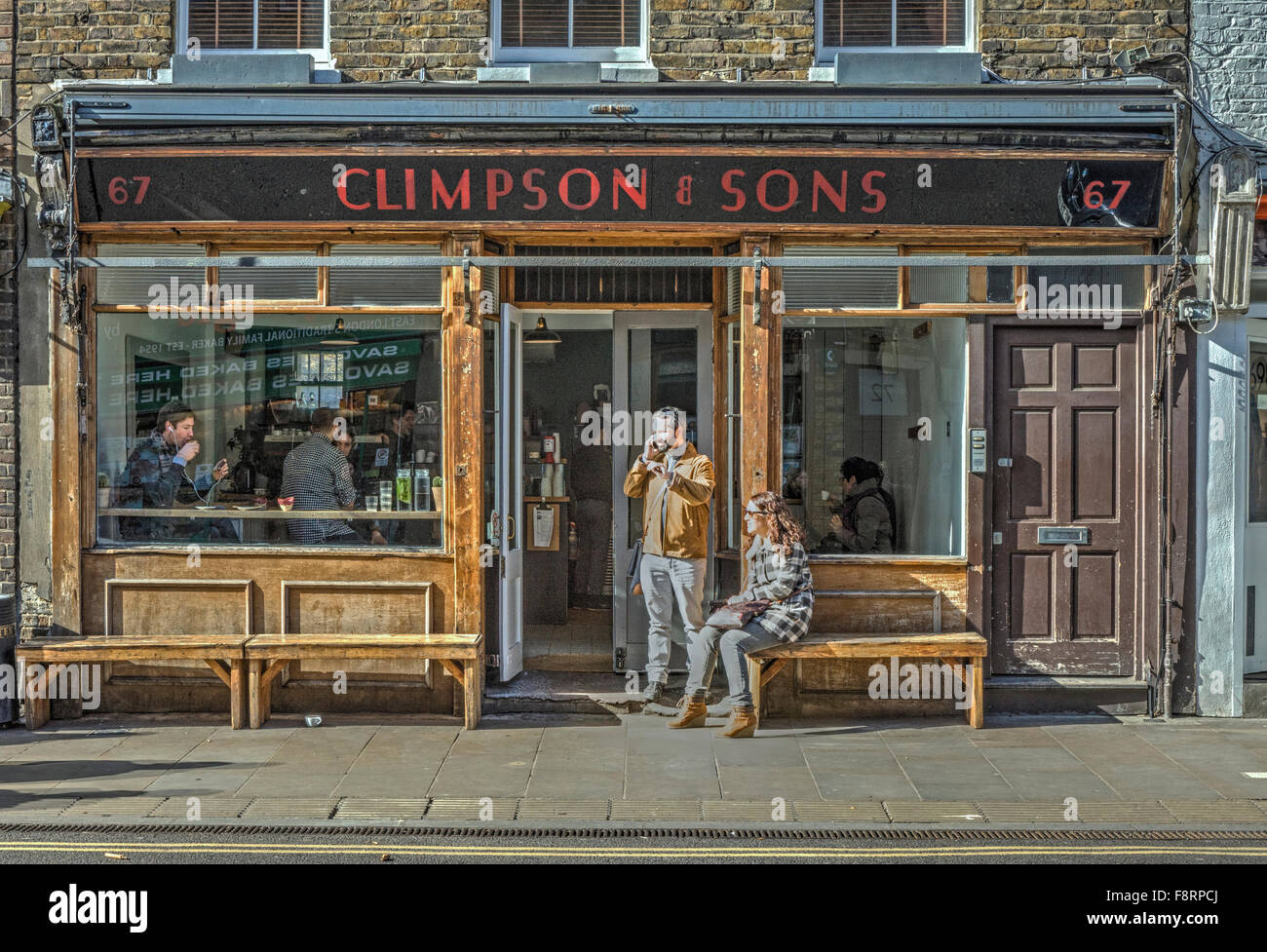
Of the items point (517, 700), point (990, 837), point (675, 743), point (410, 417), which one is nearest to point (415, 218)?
point (410, 417)

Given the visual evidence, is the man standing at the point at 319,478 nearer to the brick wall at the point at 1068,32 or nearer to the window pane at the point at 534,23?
the window pane at the point at 534,23

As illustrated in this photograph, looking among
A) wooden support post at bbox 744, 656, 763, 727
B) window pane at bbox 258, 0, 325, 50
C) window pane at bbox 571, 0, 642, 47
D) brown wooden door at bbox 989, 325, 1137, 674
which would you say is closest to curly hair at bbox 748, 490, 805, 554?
wooden support post at bbox 744, 656, 763, 727

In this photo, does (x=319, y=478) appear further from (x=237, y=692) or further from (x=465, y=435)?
(x=237, y=692)

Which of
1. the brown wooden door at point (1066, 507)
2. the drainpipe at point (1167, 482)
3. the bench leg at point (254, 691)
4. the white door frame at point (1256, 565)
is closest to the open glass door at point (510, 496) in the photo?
the bench leg at point (254, 691)

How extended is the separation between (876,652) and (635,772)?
1952 mm

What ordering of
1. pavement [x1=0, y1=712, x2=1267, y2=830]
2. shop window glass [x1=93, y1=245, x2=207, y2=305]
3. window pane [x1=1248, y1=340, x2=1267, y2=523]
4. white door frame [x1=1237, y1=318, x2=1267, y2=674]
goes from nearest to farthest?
pavement [x1=0, y1=712, x2=1267, y2=830]
shop window glass [x1=93, y1=245, x2=207, y2=305]
white door frame [x1=1237, y1=318, x2=1267, y2=674]
window pane [x1=1248, y1=340, x2=1267, y2=523]

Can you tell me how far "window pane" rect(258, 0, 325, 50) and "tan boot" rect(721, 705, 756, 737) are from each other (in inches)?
220

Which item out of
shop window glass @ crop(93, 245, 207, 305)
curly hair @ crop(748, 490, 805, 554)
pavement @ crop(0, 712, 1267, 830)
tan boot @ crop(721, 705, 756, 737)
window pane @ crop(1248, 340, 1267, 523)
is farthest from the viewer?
window pane @ crop(1248, 340, 1267, 523)

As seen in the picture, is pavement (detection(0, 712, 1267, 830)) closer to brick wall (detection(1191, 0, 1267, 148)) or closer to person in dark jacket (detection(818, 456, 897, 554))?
person in dark jacket (detection(818, 456, 897, 554))

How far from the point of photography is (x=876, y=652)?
8172 mm

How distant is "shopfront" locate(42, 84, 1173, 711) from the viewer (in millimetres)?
8500

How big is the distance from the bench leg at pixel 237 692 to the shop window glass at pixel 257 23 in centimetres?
443

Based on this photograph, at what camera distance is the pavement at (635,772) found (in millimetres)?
6426

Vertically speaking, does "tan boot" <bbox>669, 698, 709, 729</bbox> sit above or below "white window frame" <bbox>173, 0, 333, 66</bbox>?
below
